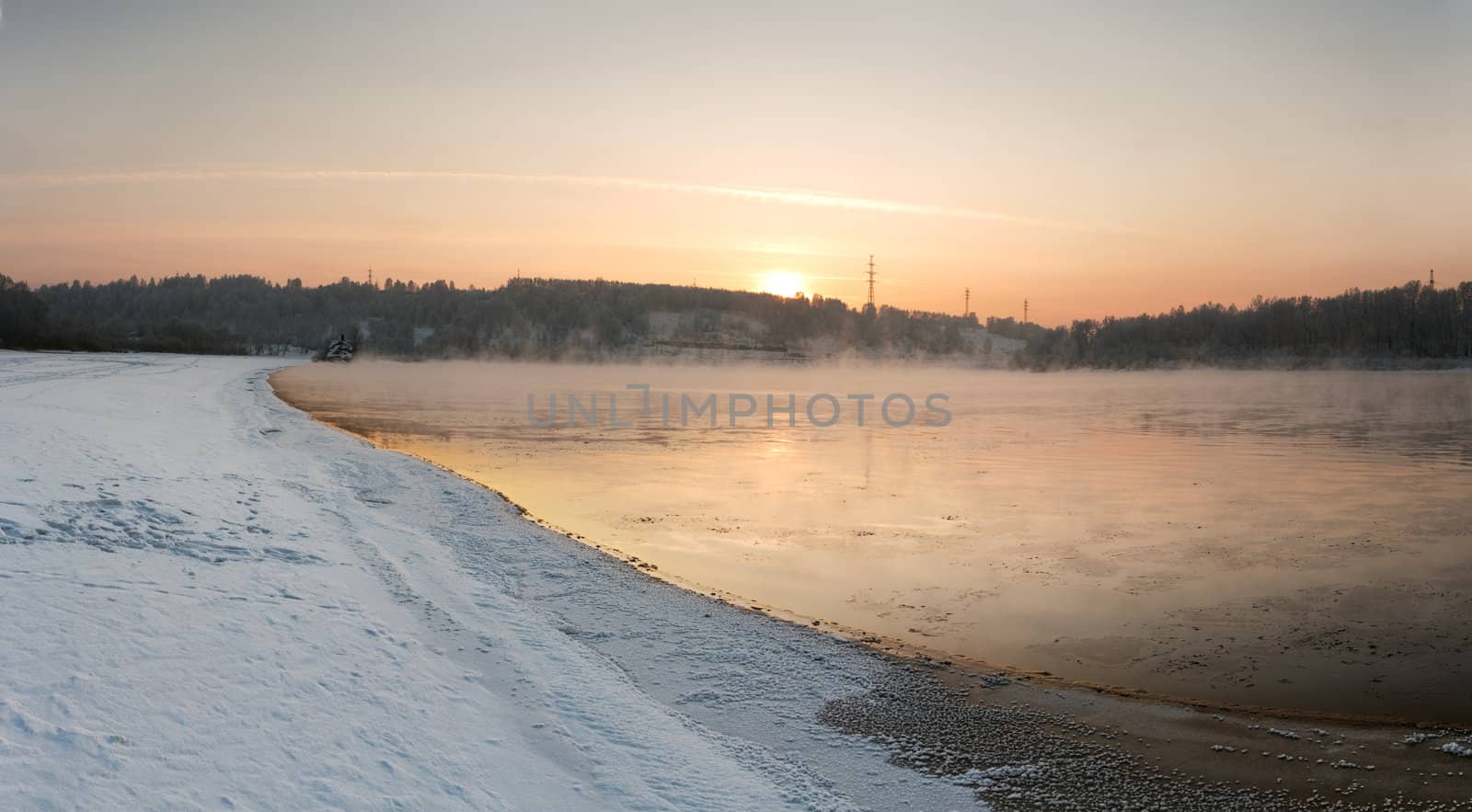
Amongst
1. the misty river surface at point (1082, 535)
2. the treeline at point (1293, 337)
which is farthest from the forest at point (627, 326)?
the misty river surface at point (1082, 535)

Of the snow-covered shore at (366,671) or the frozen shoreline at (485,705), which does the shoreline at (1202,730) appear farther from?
the snow-covered shore at (366,671)

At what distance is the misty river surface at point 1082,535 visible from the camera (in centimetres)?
656

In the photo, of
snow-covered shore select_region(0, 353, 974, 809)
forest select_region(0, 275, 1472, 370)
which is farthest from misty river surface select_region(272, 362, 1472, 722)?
forest select_region(0, 275, 1472, 370)

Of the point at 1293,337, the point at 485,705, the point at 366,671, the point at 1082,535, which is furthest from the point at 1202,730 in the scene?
the point at 1293,337

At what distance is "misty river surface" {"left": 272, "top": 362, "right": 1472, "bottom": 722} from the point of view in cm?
656

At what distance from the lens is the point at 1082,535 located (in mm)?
10477

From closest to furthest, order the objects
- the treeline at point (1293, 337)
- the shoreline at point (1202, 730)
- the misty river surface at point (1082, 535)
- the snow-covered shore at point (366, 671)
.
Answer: the snow-covered shore at point (366, 671) < the shoreline at point (1202, 730) < the misty river surface at point (1082, 535) < the treeline at point (1293, 337)

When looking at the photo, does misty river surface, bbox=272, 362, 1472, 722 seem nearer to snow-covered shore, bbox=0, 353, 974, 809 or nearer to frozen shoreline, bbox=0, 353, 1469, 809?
frozen shoreline, bbox=0, 353, 1469, 809

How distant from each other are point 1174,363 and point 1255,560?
375 ft

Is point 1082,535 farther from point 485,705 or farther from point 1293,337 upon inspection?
point 1293,337

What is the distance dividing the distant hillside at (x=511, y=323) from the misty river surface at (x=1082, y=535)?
10969cm

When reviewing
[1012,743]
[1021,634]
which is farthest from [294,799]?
[1021,634]

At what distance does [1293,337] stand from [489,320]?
116977 mm

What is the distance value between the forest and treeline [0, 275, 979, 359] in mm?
419
